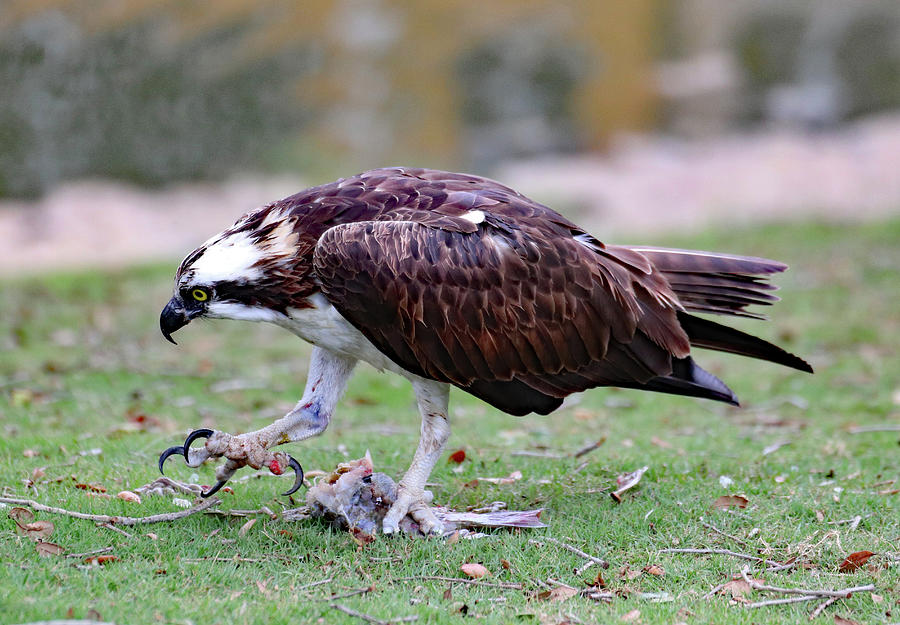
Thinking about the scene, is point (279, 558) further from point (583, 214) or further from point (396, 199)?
point (583, 214)

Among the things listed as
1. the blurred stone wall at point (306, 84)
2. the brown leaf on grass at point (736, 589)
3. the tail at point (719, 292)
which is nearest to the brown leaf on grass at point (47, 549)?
the brown leaf on grass at point (736, 589)

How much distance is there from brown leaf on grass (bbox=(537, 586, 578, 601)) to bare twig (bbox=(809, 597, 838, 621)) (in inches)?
38.0

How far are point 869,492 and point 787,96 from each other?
47.1 feet

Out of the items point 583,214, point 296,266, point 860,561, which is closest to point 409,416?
point 296,266

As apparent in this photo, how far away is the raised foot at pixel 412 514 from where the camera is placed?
523 centimetres

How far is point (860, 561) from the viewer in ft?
16.1

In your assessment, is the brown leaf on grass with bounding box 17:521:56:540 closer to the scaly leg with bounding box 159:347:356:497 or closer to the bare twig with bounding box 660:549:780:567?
the scaly leg with bounding box 159:347:356:497

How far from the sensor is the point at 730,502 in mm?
5711

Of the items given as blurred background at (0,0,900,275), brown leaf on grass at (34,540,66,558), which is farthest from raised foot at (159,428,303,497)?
blurred background at (0,0,900,275)

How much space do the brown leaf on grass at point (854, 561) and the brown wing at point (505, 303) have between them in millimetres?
1245

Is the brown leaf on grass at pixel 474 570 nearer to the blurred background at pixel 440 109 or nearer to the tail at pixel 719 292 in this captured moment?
the tail at pixel 719 292

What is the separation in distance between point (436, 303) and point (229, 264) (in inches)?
39.6

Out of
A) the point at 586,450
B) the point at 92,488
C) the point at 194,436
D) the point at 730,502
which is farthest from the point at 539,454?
the point at 92,488

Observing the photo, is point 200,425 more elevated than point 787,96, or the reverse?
point 787,96
